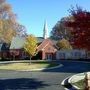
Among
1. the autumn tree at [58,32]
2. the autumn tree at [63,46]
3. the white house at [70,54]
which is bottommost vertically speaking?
the white house at [70,54]

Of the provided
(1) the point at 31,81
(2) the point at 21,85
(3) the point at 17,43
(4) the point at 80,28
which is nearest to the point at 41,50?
(3) the point at 17,43

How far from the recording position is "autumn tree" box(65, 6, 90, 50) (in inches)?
856

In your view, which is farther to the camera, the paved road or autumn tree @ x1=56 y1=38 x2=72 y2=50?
autumn tree @ x1=56 y1=38 x2=72 y2=50

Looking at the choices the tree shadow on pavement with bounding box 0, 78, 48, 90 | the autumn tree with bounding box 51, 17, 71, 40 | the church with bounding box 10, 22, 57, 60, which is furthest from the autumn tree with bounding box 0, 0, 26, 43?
the tree shadow on pavement with bounding box 0, 78, 48, 90

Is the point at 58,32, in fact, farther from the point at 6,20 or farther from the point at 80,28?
the point at 80,28

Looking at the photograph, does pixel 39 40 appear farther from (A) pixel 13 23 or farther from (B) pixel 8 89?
(B) pixel 8 89

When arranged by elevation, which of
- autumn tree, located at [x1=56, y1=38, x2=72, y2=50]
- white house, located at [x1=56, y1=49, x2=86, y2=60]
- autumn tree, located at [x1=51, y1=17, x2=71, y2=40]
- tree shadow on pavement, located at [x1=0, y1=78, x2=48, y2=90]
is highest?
autumn tree, located at [x1=51, y1=17, x2=71, y2=40]

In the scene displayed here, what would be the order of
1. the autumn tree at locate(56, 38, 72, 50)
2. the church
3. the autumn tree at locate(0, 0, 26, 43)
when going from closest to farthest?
the autumn tree at locate(0, 0, 26, 43) < the church < the autumn tree at locate(56, 38, 72, 50)

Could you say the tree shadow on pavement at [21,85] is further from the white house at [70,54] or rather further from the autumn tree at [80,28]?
the white house at [70,54]

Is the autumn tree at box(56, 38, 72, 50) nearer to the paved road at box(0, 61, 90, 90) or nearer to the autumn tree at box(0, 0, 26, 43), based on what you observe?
A: the autumn tree at box(0, 0, 26, 43)

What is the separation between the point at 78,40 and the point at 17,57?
70911 mm

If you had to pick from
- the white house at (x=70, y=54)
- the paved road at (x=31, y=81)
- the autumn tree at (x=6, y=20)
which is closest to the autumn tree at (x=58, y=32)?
the white house at (x=70, y=54)

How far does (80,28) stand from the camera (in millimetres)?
22219

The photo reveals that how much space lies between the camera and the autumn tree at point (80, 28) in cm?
2173
